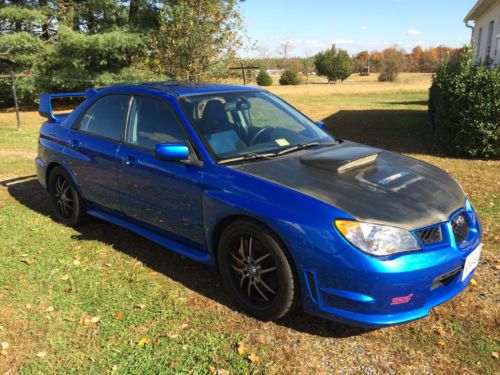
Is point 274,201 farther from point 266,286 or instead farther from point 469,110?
point 469,110

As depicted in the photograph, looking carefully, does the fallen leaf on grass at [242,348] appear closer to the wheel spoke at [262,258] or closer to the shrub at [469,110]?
the wheel spoke at [262,258]

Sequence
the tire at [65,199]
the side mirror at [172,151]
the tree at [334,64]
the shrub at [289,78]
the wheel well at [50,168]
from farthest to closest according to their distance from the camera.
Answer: the tree at [334,64] < the shrub at [289,78] < the wheel well at [50,168] < the tire at [65,199] < the side mirror at [172,151]

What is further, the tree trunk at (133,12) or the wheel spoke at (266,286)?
the tree trunk at (133,12)

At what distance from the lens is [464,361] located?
2926 millimetres

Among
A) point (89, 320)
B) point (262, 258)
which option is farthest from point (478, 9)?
point (89, 320)

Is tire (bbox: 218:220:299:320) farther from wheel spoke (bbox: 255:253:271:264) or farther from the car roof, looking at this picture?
the car roof

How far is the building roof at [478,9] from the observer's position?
16406 millimetres

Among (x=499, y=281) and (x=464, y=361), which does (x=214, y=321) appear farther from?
(x=499, y=281)

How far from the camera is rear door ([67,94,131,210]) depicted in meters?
4.39

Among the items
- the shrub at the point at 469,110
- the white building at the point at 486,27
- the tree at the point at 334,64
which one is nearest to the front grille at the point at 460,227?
the shrub at the point at 469,110

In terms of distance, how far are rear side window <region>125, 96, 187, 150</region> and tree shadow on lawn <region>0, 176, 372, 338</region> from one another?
3.79 ft

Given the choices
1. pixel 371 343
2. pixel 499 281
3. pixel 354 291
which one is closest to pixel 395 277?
pixel 354 291

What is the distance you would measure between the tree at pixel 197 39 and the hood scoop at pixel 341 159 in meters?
12.7

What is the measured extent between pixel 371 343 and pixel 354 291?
59 centimetres
